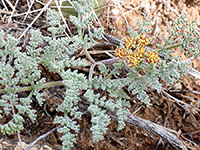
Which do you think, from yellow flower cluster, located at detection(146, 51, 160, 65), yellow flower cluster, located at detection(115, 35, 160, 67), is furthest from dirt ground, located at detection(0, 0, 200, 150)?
yellow flower cluster, located at detection(146, 51, 160, 65)

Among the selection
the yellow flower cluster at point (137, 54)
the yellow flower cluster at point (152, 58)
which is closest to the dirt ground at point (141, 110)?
the yellow flower cluster at point (137, 54)

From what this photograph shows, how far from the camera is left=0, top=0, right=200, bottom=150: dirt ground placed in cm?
190

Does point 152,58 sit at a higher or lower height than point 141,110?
higher

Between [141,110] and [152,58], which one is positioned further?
[141,110]

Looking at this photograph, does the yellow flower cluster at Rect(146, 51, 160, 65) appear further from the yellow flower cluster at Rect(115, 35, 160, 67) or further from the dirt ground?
the dirt ground

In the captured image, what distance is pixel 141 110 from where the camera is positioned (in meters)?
2.15

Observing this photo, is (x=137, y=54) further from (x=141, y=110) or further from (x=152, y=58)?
(x=141, y=110)

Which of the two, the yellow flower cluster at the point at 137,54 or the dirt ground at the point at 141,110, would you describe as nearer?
the yellow flower cluster at the point at 137,54

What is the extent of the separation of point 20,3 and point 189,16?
6.30 feet

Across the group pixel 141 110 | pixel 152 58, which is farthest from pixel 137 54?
pixel 141 110

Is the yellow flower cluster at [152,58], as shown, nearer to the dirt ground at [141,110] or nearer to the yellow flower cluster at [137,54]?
the yellow flower cluster at [137,54]

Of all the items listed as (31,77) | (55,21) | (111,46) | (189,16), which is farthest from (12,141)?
(189,16)

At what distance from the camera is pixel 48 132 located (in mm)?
1781

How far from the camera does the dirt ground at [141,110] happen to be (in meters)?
1.90
